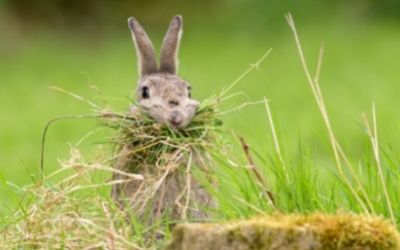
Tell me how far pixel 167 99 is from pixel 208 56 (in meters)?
11.1

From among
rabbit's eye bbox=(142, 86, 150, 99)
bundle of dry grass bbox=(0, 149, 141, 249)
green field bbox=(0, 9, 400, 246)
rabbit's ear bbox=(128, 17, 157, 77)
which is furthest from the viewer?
green field bbox=(0, 9, 400, 246)

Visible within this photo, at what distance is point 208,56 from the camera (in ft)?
55.0

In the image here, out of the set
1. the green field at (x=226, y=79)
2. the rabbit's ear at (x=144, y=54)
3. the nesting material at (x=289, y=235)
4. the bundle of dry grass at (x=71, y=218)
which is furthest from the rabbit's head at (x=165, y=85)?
the green field at (x=226, y=79)

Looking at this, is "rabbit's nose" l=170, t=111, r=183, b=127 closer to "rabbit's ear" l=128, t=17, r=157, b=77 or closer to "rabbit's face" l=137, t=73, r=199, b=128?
"rabbit's face" l=137, t=73, r=199, b=128

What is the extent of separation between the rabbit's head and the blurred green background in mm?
4941

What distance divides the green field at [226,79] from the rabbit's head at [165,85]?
2854 millimetres

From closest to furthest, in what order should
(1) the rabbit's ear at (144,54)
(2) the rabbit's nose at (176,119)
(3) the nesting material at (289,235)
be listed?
(3) the nesting material at (289,235)
(2) the rabbit's nose at (176,119)
(1) the rabbit's ear at (144,54)

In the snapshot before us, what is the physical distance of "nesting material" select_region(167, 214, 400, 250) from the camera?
4324 millimetres

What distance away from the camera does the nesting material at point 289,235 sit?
170 inches

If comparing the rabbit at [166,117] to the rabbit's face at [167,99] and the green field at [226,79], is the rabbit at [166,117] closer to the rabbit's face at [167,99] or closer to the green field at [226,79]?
the rabbit's face at [167,99]

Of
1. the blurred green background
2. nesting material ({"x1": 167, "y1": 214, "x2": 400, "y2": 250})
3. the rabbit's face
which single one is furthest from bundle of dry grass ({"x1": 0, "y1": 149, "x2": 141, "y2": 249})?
the blurred green background

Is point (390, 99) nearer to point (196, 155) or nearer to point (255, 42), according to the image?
point (255, 42)

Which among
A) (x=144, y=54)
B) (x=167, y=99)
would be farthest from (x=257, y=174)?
(x=144, y=54)

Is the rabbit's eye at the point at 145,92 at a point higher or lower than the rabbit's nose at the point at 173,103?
higher
